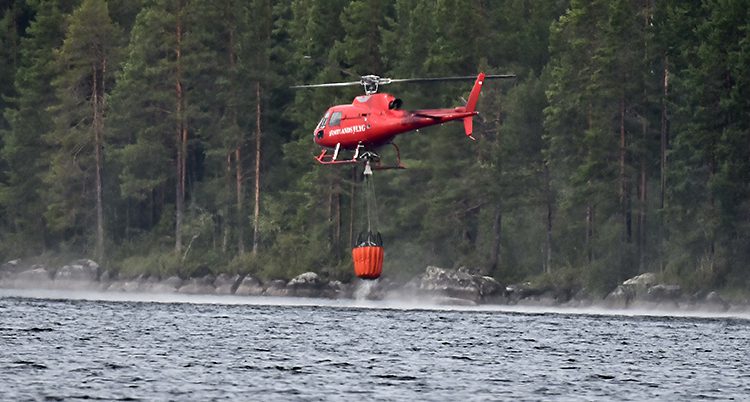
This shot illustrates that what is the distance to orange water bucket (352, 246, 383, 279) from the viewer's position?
6644 cm

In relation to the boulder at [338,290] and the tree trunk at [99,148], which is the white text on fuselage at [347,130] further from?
the tree trunk at [99,148]

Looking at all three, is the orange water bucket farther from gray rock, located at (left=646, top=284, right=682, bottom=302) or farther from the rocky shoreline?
gray rock, located at (left=646, top=284, right=682, bottom=302)

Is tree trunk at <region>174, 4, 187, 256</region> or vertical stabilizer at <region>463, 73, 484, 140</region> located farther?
tree trunk at <region>174, 4, 187, 256</region>

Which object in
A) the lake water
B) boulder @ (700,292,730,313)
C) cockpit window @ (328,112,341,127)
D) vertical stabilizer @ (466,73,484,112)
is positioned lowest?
the lake water

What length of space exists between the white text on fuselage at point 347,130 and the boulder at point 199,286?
125 ft

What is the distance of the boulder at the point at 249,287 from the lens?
10114cm

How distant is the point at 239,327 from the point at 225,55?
3955 cm

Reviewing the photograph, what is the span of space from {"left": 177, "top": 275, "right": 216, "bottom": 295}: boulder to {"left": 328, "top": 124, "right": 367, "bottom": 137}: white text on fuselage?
38048 mm

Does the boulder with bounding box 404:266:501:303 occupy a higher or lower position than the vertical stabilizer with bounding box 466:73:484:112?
lower

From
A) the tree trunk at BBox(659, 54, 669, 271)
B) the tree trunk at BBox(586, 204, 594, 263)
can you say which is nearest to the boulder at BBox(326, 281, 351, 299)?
the tree trunk at BBox(586, 204, 594, 263)

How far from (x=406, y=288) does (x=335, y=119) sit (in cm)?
2933

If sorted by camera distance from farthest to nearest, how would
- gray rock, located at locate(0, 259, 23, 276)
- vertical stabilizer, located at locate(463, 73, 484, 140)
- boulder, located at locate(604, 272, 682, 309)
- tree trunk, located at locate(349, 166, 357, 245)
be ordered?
gray rock, located at locate(0, 259, 23, 276)
tree trunk, located at locate(349, 166, 357, 245)
boulder, located at locate(604, 272, 682, 309)
vertical stabilizer, located at locate(463, 73, 484, 140)

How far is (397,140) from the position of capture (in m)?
98.0

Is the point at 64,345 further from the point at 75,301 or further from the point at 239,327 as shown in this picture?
the point at 75,301
